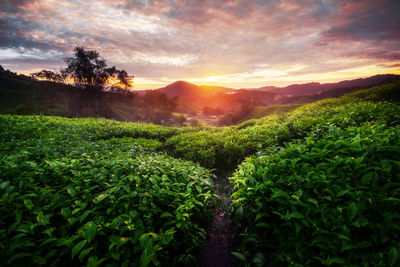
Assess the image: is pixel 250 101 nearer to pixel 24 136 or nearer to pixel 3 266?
pixel 24 136

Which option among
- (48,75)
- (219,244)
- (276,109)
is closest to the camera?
(219,244)

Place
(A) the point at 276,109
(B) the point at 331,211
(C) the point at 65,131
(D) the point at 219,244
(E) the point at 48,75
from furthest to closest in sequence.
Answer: (E) the point at 48,75 < (A) the point at 276,109 < (C) the point at 65,131 < (D) the point at 219,244 < (B) the point at 331,211

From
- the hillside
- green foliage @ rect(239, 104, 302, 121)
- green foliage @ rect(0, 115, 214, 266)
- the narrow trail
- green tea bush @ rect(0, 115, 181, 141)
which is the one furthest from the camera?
the hillside

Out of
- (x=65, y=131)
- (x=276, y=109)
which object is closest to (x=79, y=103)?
(x=65, y=131)

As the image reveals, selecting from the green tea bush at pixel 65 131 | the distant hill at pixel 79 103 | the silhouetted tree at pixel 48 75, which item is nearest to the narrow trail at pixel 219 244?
the green tea bush at pixel 65 131

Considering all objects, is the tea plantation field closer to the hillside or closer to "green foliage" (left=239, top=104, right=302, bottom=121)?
"green foliage" (left=239, top=104, right=302, bottom=121)

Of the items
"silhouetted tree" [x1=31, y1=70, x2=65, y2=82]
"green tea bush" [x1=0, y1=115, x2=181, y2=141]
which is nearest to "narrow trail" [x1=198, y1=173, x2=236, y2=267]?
"green tea bush" [x1=0, y1=115, x2=181, y2=141]

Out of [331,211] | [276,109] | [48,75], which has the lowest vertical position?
[331,211]

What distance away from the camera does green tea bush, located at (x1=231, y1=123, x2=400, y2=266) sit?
195 centimetres

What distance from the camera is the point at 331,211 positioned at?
219 centimetres

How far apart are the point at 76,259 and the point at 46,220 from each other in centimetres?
60

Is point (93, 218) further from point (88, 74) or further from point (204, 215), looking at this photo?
point (88, 74)

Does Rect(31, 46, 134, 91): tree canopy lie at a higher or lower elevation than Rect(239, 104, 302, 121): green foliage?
higher

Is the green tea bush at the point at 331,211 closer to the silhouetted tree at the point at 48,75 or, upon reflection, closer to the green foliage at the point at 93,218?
the green foliage at the point at 93,218
